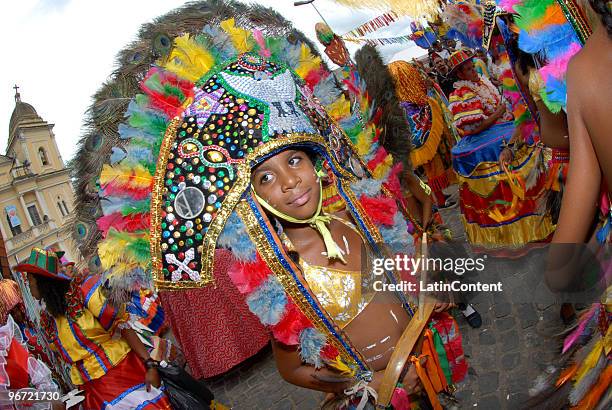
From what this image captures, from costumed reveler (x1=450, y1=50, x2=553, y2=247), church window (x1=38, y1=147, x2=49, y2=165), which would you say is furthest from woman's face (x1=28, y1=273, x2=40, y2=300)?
church window (x1=38, y1=147, x2=49, y2=165)

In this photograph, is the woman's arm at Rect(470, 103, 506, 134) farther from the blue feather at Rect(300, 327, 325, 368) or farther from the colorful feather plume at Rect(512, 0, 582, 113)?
the blue feather at Rect(300, 327, 325, 368)

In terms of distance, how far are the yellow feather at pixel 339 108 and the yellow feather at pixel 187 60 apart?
2.41ft

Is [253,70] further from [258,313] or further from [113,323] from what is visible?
[113,323]

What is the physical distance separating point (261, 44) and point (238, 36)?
0.13 meters

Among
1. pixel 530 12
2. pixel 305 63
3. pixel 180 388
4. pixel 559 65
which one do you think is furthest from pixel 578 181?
pixel 180 388

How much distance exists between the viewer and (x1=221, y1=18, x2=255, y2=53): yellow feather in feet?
7.74

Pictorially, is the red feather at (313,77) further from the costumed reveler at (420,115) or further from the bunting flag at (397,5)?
the costumed reveler at (420,115)

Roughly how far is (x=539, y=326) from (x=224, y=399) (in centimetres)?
437

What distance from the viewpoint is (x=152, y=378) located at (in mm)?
3873

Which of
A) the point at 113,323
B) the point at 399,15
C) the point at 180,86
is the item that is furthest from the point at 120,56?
the point at 113,323

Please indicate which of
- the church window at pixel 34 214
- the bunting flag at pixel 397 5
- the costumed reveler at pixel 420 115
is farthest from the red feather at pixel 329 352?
the church window at pixel 34 214

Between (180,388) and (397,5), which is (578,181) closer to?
(397,5)

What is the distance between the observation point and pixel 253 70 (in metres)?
2.30

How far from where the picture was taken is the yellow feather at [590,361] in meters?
1.65
